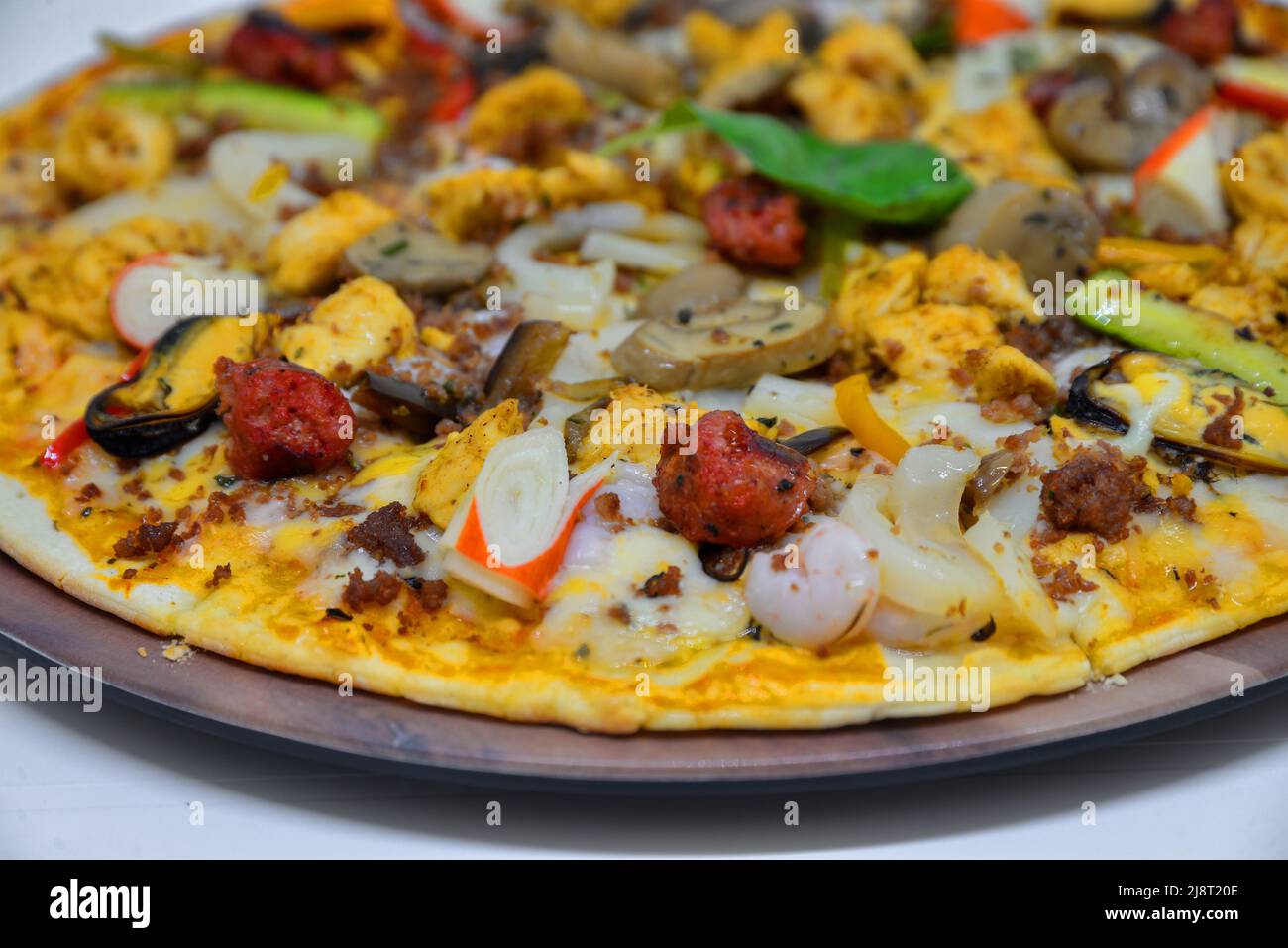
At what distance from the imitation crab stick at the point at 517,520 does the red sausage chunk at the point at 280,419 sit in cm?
69

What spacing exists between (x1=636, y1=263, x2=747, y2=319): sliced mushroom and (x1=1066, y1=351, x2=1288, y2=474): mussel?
147 cm

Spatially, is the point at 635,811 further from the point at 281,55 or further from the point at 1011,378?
the point at 281,55

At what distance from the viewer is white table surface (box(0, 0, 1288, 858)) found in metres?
4.00

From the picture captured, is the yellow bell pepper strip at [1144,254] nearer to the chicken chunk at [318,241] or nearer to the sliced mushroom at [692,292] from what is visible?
the sliced mushroom at [692,292]

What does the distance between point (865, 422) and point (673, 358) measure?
758 mm

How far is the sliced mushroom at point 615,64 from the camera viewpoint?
7066 mm

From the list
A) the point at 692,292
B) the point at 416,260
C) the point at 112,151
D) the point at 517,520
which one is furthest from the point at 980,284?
the point at 112,151

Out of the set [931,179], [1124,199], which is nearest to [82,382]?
[931,179]

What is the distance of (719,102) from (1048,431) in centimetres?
276

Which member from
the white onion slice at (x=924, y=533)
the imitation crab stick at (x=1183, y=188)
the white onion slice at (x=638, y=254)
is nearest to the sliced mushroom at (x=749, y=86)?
the white onion slice at (x=638, y=254)

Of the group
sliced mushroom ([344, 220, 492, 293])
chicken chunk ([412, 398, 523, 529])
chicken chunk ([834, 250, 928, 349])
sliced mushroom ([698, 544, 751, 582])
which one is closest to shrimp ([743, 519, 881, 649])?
sliced mushroom ([698, 544, 751, 582])

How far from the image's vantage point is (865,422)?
15.3 ft

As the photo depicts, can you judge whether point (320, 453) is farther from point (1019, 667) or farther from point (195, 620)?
point (1019, 667)

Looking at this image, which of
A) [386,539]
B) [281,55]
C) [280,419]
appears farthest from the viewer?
[281,55]
